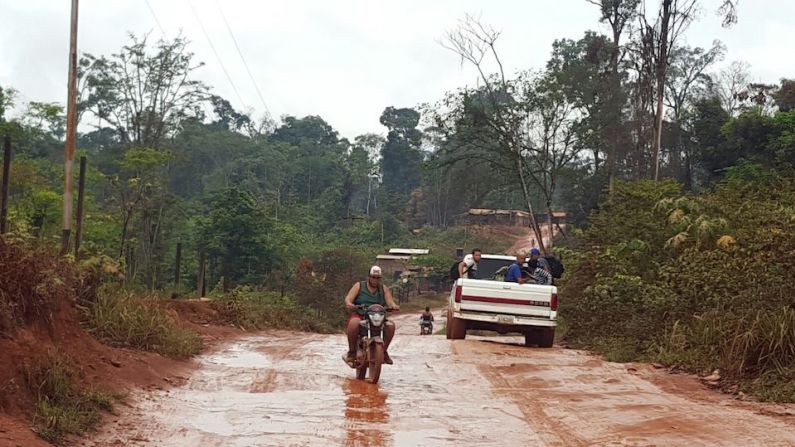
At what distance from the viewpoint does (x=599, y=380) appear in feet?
39.9

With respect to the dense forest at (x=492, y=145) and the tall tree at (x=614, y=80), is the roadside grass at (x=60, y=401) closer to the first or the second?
the dense forest at (x=492, y=145)

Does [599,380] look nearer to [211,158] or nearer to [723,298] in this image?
[723,298]

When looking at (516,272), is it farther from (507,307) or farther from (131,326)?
(131,326)

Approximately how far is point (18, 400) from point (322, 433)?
105 inches

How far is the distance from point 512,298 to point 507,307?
20cm

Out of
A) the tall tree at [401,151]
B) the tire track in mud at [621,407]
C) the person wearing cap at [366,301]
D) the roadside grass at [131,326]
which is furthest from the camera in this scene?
the tall tree at [401,151]

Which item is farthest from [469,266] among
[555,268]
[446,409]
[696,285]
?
[446,409]

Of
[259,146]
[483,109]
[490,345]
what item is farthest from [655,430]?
[259,146]

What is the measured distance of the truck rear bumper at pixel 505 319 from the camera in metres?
17.6

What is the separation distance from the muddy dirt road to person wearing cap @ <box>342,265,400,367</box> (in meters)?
0.50

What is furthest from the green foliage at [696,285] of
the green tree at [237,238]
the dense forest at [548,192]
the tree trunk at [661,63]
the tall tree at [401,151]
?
the tall tree at [401,151]

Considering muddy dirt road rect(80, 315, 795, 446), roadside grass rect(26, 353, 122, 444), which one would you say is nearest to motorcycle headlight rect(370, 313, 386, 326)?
muddy dirt road rect(80, 315, 795, 446)

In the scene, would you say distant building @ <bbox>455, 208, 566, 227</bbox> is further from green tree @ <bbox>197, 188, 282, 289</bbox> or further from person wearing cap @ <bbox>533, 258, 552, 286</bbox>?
person wearing cap @ <bbox>533, 258, 552, 286</bbox>

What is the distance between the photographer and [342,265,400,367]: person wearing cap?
12.1 meters
